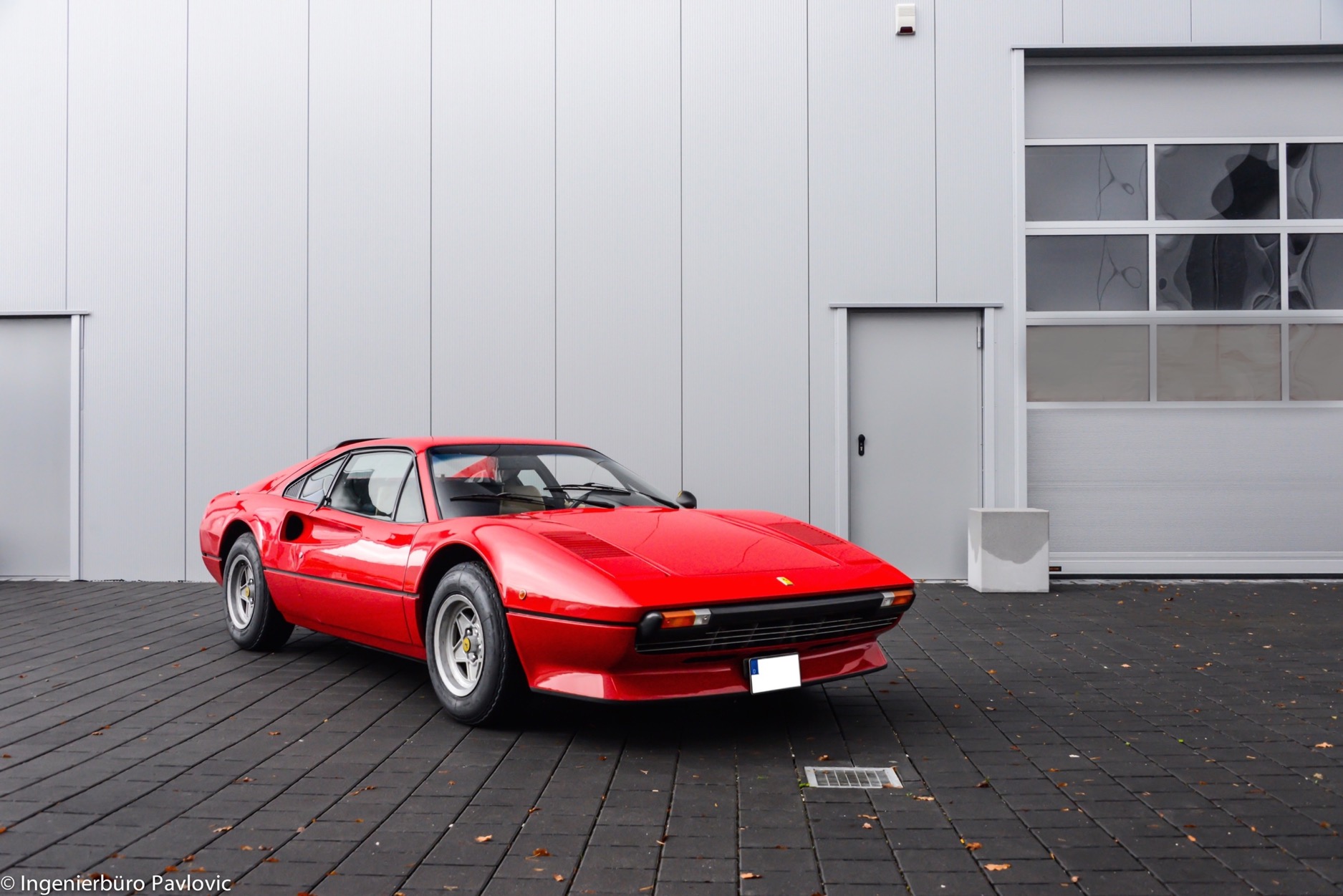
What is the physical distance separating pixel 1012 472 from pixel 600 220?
4.42 metres

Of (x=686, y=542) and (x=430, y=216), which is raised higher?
(x=430, y=216)

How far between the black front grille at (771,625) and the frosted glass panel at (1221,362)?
21.0ft

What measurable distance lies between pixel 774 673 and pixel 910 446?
561 centimetres

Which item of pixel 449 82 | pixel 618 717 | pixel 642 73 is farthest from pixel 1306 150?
pixel 618 717

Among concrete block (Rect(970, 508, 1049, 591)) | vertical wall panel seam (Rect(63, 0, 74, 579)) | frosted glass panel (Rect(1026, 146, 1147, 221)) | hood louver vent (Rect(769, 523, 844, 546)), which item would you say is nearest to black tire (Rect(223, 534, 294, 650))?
hood louver vent (Rect(769, 523, 844, 546))

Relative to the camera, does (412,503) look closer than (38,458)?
Yes

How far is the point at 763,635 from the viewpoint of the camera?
374 centimetres

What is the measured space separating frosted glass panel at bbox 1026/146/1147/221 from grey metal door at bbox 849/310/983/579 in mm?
1350

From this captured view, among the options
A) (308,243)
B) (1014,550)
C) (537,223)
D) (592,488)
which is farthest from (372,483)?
(1014,550)

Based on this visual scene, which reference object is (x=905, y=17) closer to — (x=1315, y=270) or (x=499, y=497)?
(x=1315, y=270)

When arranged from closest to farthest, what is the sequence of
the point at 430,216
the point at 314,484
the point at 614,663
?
the point at 614,663
the point at 314,484
the point at 430,216

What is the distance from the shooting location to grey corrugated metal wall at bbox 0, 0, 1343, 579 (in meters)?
8.93

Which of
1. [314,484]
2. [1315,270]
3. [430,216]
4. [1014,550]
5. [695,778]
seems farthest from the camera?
[1315,270]

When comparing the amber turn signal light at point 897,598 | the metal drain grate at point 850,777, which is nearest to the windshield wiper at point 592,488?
the amber turn signal light at point 897,598
